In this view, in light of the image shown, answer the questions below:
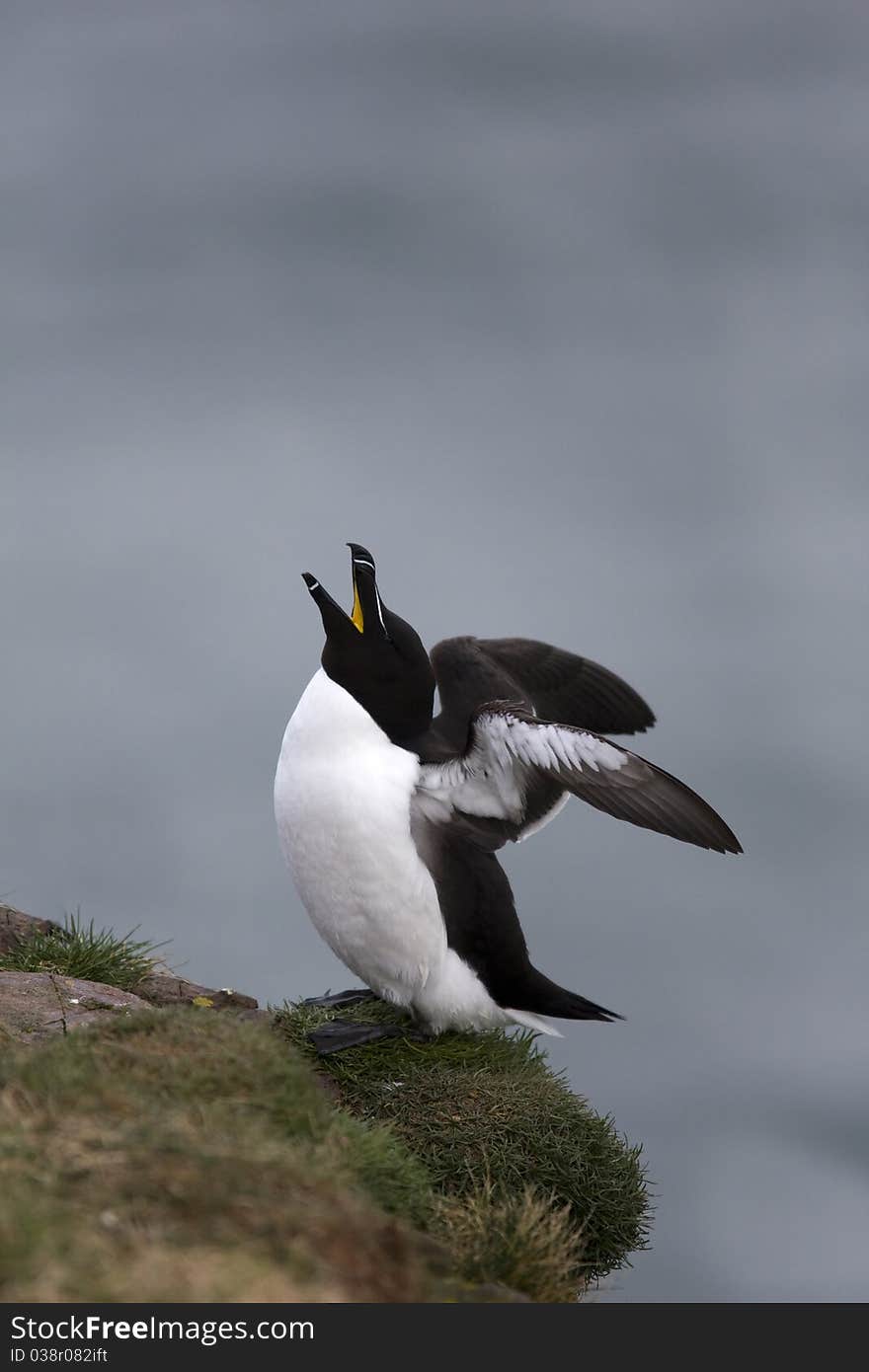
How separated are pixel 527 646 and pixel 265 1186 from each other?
5614 millimetres

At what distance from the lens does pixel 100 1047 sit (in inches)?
240

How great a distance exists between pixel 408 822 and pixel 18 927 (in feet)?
9.52

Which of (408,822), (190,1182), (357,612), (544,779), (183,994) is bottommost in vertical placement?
(190,1182)

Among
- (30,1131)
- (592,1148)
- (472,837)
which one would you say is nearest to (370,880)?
(472,837)

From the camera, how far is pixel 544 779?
28.6ft

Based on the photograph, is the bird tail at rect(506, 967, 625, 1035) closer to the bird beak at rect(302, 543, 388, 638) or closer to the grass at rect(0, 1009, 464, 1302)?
the bird beak at rect(302, 543, 388, 638)

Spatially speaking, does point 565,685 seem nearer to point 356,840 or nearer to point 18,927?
point 356,840

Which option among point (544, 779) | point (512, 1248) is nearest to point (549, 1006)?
point (544, 779)

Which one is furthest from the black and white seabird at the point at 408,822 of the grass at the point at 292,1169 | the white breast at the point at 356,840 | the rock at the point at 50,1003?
the rock at the point at 50,1003

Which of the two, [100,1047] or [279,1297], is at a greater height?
[100,1047]

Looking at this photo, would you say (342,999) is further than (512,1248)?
Yes
